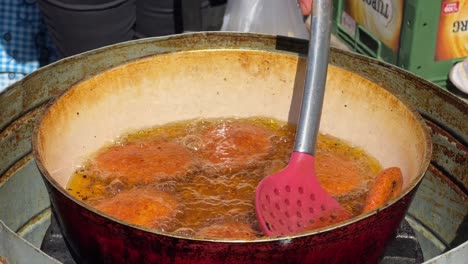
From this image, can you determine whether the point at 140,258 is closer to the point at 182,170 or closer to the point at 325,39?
the point at 182,170

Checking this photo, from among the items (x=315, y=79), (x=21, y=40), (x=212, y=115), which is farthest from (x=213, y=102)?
(x=21, y=40)

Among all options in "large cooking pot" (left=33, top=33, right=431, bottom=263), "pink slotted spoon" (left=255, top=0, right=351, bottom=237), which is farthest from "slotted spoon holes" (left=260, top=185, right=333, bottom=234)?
"large cooking pot" (left=33, top=33, right=431, bottom=263)

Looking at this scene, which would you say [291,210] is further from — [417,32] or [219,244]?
[417,32]

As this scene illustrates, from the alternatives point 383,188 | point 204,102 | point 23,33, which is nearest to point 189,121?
point 204,102

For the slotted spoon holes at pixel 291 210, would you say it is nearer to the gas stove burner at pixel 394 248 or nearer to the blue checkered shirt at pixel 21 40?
the gas stove burner at pixel 394 248

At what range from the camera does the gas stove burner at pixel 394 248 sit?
56.2 inches

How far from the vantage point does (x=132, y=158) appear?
153cm

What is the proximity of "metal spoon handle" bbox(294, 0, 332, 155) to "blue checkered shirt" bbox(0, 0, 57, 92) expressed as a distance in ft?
5.07

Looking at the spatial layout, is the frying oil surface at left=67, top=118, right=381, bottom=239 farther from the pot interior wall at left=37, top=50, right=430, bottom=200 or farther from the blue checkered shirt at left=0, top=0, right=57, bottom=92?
the blue checkered shirt at left=0, top=0, right=57, bottom=92

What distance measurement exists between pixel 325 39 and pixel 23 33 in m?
1.60

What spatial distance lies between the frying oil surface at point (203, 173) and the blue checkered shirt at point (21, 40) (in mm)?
1175

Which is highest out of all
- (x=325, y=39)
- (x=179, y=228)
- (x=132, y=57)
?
(x=325, y=39)

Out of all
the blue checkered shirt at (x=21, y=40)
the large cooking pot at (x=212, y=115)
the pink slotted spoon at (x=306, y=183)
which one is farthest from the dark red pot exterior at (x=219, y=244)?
the blue checkered shirt at (x=21, y=40)

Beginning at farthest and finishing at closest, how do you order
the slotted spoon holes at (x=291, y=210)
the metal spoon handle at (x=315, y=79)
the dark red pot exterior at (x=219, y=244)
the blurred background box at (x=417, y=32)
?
the blurred background box at (x=417, y=32) < the metal spoon handle at (x=315, y=79) < the slotted spoon holes at (x=291, y=210) < the dark red pot exterior at (x=219, y=244)
